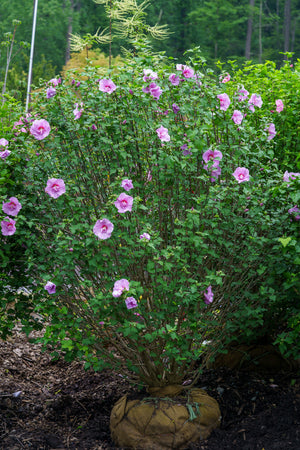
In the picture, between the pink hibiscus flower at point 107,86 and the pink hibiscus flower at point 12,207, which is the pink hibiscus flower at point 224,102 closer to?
the pink hibiscus flower at point 107,86

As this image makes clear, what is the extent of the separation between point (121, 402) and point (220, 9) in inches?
986

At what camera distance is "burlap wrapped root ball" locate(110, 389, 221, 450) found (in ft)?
9.51

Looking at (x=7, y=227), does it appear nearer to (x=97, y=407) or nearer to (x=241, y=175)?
(x=241, y=175)

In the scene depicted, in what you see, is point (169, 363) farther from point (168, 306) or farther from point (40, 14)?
point (40, 14)

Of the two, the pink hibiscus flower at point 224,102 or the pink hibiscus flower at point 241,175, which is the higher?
the pink hibiscus flower at point 224,102

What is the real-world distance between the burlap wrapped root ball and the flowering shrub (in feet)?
0.55

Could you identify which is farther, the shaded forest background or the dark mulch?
the shaded forest background

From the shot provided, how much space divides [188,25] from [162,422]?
24850 mm

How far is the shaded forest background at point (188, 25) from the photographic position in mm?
23984

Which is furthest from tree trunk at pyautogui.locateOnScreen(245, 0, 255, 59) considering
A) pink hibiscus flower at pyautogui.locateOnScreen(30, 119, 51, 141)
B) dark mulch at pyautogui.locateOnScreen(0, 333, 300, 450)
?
pink hibiscus flower at pyautogui.locateOnScreen(30, 119, 51, 141)

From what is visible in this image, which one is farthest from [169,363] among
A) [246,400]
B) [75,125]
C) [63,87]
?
[63,87]

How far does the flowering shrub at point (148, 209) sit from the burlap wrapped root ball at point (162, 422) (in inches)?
6.6

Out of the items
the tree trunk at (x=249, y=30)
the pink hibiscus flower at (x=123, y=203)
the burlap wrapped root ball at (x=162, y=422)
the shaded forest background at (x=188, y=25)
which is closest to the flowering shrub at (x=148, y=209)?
the pink hibiscus flower at (x=123, y=203)

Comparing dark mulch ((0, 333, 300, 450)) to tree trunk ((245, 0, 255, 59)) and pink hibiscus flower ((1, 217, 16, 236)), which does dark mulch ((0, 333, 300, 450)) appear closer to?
pink hibiscus flower ((1, 217, 16, 236))
